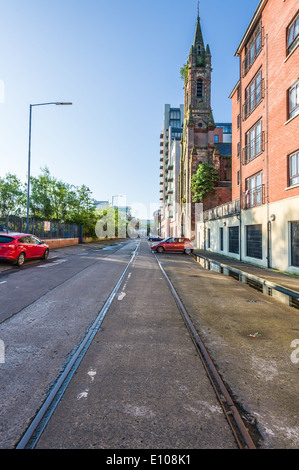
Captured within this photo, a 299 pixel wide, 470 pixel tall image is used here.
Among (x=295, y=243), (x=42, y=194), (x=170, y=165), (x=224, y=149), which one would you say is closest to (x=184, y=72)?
(x=224, y=149)

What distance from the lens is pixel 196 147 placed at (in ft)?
143

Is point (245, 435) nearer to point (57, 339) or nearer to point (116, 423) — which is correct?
point (116, 423)

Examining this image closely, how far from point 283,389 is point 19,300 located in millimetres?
6190

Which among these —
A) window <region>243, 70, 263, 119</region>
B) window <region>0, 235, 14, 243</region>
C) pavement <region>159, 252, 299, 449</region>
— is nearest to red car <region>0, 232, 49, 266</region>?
window <region>0, 235, 14, 243</region>

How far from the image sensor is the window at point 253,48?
58.5 ft

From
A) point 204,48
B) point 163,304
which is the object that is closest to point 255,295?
point 163,304

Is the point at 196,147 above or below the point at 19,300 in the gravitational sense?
above

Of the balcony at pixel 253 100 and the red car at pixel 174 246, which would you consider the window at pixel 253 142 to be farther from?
the red car at pixel 174 246

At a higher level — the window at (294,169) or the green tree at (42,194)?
the green tree at (42,194)

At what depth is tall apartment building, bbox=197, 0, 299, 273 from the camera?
1346 centimetres

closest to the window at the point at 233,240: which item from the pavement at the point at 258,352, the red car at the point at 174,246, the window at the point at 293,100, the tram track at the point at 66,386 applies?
the red car at the point at 174,246

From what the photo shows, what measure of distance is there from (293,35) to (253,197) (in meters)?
8.73

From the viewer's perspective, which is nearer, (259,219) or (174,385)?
(174,385)

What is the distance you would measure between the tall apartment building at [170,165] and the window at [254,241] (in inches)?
1486
